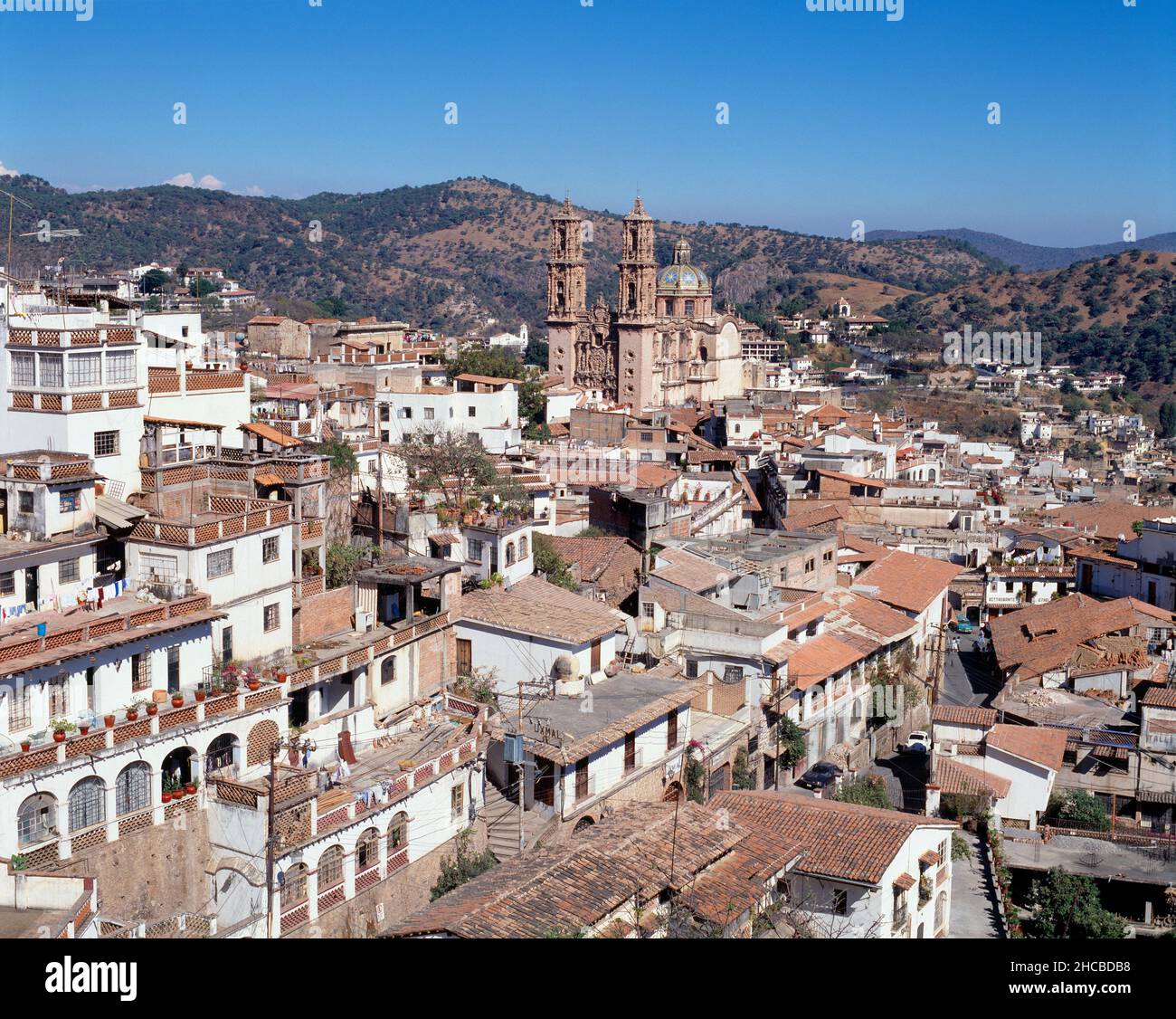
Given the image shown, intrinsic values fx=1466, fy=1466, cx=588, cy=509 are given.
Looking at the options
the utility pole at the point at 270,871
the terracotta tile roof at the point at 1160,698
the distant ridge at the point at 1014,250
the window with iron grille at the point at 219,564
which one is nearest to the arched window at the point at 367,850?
the utility pole at the point at 270,871

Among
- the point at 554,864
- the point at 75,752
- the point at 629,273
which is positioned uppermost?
the point at 629,273

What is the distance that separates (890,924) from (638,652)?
6500mm

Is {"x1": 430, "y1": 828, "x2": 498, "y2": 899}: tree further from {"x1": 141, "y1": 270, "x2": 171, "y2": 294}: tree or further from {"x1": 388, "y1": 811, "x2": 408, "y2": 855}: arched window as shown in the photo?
{"x1": 141, "y1": 270, "x2": 171, "y2": 294}: tree

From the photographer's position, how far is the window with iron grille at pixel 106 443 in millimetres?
13977

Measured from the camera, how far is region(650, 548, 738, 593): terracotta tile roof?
62.6ft

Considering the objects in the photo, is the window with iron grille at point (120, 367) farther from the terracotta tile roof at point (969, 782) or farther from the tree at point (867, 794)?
the terracotta tile roof at point (969, 782)

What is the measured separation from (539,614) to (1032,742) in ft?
20.6

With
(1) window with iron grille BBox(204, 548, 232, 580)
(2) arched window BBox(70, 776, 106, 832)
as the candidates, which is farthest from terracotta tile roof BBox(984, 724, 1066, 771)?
(2) arched window BBox(70, 776, 106, 832)

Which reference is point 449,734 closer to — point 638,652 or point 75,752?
point 75,752

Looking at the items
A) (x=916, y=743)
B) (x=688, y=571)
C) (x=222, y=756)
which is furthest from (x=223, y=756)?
(x=916, y=743)

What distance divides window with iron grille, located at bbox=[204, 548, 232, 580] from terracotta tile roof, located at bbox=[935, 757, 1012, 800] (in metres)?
8.58

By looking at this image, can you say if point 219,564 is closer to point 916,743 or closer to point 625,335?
point 916,743
